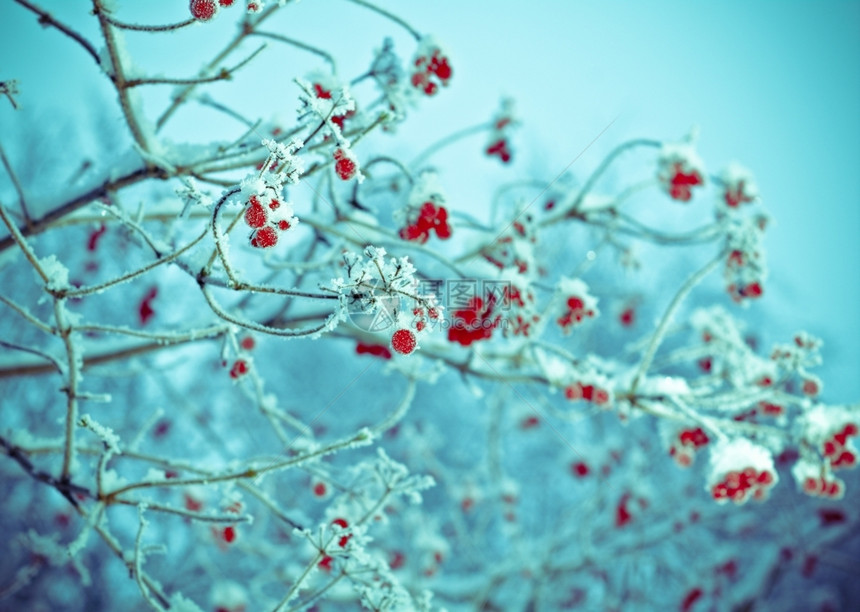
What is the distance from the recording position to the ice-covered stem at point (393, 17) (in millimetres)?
1959

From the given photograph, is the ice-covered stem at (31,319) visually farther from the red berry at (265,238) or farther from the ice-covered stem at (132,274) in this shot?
the red berry at (265,238)

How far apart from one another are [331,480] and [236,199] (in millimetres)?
1097

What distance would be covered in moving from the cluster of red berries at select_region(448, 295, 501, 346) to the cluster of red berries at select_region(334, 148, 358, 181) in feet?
2.19

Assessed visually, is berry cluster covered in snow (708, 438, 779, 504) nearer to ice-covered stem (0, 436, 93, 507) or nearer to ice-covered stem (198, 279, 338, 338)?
ice-covered stem (198, 279, 338, 338)

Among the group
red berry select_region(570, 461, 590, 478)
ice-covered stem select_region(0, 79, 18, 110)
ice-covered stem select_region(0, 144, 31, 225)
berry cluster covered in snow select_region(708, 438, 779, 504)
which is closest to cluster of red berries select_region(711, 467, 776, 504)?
berry cluster covered in snow select_region(708, 438, 779, 504)

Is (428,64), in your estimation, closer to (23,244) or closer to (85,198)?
(85,198)

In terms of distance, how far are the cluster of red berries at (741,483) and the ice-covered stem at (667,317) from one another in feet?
1.41

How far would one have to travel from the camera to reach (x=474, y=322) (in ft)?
6.34

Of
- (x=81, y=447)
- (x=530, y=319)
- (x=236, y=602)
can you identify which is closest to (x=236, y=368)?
(x=81, y=447)

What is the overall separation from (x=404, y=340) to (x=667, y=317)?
4.38ft

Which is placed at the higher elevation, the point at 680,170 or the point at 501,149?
the point at 501,149

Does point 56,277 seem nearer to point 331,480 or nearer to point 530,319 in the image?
point 331,480

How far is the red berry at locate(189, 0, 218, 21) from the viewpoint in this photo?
1.22 metres

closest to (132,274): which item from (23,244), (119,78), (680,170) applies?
(23,244)
